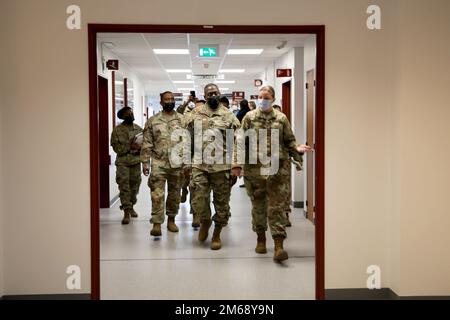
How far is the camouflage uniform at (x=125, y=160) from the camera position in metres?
7.91

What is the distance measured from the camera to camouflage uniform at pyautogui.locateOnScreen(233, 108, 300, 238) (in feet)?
17.8

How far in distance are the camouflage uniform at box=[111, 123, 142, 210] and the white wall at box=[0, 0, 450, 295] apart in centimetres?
388

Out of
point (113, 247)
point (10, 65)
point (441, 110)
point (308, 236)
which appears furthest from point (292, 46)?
point (10, 65)

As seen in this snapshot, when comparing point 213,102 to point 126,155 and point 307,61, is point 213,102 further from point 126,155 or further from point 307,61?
point 307,61

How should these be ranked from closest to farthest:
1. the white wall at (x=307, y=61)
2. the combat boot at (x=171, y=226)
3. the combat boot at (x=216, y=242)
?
the combat boot at (x=216, y=242), the combat boot at (x=171, y=226), the white wall at (x=307, y=61)

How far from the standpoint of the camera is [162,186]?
21.9 ft

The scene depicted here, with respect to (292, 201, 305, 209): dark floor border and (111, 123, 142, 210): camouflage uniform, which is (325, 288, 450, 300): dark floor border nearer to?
(111, 123, 142, 210): camouflage uniform

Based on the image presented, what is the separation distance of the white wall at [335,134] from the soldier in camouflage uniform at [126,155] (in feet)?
12.7

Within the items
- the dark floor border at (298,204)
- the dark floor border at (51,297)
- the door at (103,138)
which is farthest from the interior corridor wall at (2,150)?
the dark floor border at (298,204)

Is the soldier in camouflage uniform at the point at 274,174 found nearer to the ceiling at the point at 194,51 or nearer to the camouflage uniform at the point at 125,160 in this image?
the camouflage uniform at the point at 125,160

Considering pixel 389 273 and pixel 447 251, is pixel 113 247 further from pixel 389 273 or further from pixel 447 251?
pixel 447 251

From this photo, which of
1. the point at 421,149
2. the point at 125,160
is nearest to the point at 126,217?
the point at 125,160

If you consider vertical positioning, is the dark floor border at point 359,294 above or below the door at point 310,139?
below

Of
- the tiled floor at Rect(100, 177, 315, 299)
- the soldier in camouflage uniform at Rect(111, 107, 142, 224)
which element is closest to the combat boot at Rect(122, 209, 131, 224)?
the soldier in camouflage uniform at Rect(111, 107, 142, 224)
